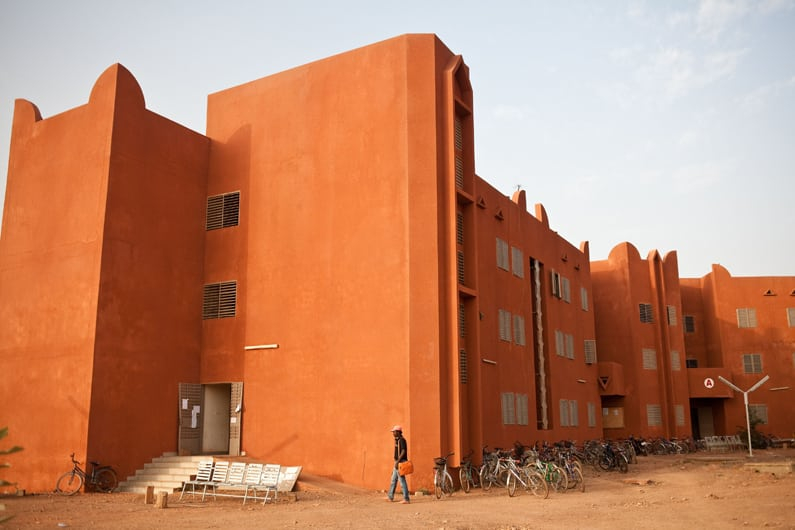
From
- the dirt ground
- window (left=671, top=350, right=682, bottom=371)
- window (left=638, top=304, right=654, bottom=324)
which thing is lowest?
the dirt ground

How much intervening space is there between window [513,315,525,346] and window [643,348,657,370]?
14.8 metres

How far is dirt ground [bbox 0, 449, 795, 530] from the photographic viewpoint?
12625 millimetres

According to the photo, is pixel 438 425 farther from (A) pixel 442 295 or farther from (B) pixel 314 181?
(B) pixel 314 181

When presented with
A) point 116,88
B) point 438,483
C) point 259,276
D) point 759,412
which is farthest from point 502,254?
point 759,412

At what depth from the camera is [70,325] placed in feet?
64.3

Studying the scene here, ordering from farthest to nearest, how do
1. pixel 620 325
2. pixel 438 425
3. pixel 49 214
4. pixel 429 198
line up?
1. pixel 620 325
2. pixel 49 214
3. pixel 429 198
4. pixel 438 425

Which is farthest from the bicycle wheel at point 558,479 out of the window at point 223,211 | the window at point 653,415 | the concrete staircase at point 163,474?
the window at point 653,415

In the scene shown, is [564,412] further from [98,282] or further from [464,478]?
[98,282]

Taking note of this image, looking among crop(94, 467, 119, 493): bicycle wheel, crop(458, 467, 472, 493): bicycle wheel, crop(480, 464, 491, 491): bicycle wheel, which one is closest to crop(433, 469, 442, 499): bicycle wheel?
crop(458, 467, 472, 493): bicycle wheel

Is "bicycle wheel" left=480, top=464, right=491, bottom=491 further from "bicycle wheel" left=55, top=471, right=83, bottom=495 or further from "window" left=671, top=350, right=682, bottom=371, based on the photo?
"window" left=671, top=350, right=682, bottom=371

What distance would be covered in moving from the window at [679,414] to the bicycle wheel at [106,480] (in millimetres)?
29846

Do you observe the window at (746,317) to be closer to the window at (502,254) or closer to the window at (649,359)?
the window at (649,359)

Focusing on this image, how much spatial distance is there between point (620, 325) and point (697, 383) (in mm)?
5962

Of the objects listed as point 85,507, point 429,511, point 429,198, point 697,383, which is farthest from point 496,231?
point 697,383
